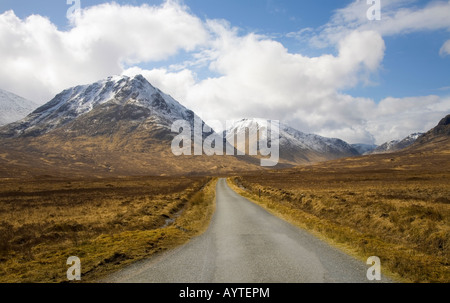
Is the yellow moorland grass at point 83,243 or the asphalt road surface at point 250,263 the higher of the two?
the asphalt road surface at point 250,263

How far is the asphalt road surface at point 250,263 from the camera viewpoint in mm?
8344

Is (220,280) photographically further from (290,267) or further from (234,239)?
(234,239)

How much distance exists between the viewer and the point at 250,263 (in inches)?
380

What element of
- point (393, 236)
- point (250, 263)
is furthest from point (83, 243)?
point (393, 236)

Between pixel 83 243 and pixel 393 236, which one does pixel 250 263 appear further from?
pixel 393 236

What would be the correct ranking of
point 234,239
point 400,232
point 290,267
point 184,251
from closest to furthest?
point 290,267, point 184,251, point 234,239, point 400,232

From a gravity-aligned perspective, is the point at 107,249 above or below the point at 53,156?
below

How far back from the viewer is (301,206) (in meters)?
29.2

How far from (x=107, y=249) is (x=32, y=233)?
8940mm

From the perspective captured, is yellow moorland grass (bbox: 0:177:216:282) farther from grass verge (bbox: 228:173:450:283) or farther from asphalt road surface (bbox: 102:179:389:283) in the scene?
grass verge (bbox: 228:173:450:283)

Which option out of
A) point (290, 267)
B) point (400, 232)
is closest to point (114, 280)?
point (290, 267)

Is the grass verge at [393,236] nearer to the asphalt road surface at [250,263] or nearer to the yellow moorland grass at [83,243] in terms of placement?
the asphalt road surface at [250,263]

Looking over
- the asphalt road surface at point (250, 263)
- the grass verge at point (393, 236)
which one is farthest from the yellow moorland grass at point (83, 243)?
the grass verge at point (393, 236)

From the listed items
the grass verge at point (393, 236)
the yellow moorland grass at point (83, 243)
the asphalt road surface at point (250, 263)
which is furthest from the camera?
the yellow moorland grass at point (83, 243)
